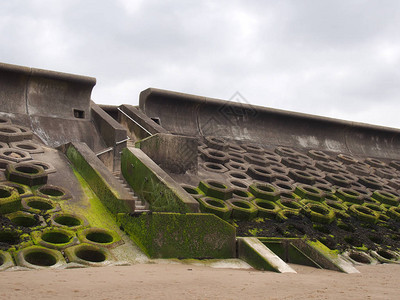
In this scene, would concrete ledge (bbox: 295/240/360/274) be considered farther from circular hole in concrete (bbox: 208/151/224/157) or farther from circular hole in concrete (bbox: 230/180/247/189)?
circular hole in concrete (bbox: 208/151/224/157)

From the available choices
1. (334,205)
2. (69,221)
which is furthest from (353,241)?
(69,221)

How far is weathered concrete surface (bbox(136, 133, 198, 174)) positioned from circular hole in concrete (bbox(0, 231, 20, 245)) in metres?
3.30

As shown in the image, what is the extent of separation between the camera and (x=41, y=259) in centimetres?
429

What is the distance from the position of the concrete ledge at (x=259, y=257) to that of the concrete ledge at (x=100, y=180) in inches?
59.1

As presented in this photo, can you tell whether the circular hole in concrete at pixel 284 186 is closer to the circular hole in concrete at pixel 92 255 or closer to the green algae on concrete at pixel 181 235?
the green algae on concrete at pixel 181 235

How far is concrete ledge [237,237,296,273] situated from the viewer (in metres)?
4.71

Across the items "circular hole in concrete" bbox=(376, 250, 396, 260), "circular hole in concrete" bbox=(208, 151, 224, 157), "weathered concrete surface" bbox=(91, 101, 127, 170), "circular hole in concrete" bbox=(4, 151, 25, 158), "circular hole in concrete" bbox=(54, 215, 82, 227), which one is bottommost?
"circular hole in concrete" bbox=(376, 250, 396, 260)

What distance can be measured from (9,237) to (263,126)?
939 centimetres

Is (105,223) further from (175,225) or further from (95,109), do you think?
(95,109)

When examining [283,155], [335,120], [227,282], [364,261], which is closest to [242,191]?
[364,261]

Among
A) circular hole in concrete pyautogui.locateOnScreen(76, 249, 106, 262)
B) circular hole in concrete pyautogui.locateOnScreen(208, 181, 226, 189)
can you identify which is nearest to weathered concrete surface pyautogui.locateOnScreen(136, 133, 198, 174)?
circular hole in concrete pyautogui.locateOnScreen(208, 181, 226, 189)

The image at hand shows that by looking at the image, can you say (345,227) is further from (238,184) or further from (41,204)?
(41,204)

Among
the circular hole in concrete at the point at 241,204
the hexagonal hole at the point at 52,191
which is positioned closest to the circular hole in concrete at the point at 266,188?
the circular hole in concrete at the point at 241,204

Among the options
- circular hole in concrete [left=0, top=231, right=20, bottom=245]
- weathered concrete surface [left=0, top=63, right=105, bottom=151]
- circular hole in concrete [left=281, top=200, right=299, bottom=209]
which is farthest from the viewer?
weathered concrete surface [left=0, top=63, right=105, bottom=151]
